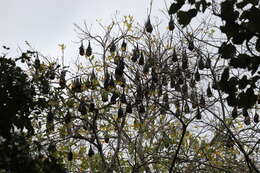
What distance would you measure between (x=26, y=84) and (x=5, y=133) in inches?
36.9

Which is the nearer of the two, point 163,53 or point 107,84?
point 107,84

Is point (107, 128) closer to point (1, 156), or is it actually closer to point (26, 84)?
point (26, 84)

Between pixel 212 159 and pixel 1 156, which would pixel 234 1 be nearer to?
pixel 1 156

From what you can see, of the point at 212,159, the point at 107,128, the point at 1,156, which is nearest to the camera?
the point at 1,156

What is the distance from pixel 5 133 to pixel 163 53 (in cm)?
649

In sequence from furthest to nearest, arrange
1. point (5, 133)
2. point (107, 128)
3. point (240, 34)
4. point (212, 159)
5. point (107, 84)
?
point (107, 128), point (212, 159), point (107, 84), point (5, 133), point (240, 34)

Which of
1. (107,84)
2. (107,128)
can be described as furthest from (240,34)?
(107,128)

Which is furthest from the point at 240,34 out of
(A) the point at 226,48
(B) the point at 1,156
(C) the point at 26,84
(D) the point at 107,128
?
(D) the point at 107,128

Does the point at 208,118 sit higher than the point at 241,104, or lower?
higher

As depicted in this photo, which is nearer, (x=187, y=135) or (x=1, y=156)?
(x=1, y=156)

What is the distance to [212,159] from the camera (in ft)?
26.6

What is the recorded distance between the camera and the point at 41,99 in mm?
5324

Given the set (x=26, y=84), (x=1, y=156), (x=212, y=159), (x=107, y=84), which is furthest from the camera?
(x=212, y=159)

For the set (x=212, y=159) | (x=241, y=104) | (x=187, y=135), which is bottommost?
(x=241, y=104)
